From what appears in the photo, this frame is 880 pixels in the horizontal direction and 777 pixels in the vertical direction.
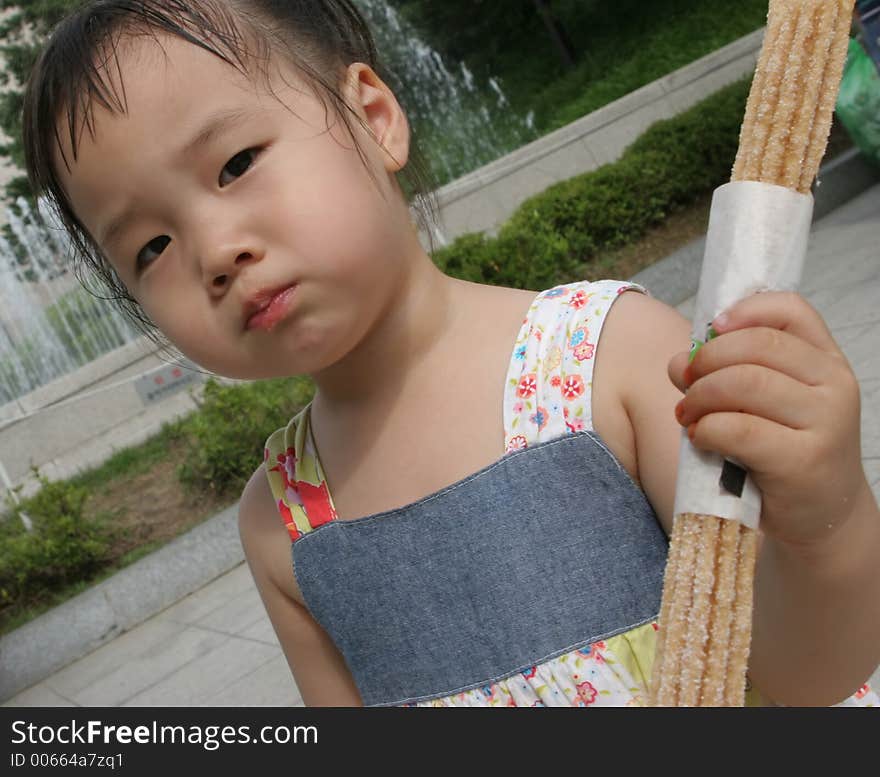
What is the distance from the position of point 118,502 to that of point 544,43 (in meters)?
16.7

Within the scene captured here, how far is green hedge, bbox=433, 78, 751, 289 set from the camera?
7484 mm

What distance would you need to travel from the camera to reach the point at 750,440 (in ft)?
2.44

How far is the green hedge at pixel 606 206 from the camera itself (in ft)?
24.6

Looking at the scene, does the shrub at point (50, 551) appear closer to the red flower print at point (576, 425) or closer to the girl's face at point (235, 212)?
the girl's face at point (235, 212)

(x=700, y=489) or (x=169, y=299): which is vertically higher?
(x=169, y=299)

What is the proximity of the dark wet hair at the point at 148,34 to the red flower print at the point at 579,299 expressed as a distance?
13.4 inches

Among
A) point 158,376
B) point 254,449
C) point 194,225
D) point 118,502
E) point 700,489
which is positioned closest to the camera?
point 700,489

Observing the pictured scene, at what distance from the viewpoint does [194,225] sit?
118cm

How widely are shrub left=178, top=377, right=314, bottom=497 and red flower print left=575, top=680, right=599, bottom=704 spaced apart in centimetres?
524

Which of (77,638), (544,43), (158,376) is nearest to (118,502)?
(77,638)

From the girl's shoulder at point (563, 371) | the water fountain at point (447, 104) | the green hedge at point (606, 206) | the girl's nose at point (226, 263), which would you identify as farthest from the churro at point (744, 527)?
the water fountain at point (447, 104)

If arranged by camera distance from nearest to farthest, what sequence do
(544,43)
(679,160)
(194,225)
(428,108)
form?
1. (194,225)
2. (679,160)
3. (428,108)
4. (544,43)

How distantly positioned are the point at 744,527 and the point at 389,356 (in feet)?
2.51

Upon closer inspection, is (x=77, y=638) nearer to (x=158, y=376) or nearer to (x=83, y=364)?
(x=158, y=376)
